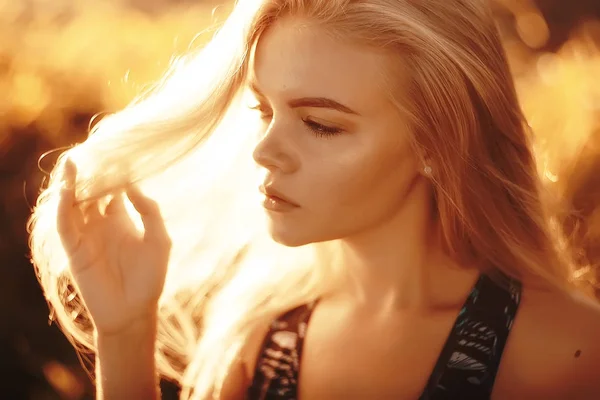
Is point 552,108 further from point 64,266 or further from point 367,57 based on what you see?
point 64,266

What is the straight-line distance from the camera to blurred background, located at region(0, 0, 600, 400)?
330 centimetres

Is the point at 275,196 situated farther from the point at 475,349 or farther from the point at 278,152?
A: the point at 475,349

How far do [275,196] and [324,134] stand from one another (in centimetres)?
20

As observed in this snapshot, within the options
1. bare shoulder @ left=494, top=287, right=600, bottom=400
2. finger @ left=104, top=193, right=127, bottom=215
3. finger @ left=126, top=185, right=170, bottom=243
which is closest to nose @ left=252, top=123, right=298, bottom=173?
finger @ left=126, top=185, right=170, bottom=243

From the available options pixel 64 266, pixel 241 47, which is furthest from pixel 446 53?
pixel 64 266

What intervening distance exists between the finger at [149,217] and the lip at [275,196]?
41cm

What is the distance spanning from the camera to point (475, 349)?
225 cm

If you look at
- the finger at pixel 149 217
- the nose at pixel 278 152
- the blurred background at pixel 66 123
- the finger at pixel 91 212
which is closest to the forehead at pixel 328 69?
the nose at pixel 278 152

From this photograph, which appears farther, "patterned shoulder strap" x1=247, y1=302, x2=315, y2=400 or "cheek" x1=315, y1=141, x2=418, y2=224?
"patterned shoulder strap" x1=247, y1=302, x2=315, y2=400

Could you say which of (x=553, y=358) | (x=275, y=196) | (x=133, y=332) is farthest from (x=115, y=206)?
(x=553, y=358)

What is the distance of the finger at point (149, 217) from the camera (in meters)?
2.48

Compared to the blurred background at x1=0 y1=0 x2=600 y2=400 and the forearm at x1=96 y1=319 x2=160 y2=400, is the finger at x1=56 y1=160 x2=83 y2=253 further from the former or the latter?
the blurred background at x1=0 y1=0 x2=600 y2=400

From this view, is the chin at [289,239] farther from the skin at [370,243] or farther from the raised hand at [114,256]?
the raised hand at [114,256]

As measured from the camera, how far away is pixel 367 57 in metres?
2.10
